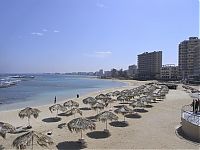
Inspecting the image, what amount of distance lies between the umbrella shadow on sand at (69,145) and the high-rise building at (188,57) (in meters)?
115

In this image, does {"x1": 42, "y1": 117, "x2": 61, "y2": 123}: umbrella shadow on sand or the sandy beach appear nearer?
the sandy beach

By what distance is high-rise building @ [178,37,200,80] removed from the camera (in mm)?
125438

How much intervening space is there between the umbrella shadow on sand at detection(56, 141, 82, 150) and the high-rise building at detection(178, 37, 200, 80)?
376 feet

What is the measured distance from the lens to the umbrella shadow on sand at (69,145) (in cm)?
1419

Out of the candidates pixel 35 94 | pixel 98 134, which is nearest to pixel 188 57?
pixel 35 94

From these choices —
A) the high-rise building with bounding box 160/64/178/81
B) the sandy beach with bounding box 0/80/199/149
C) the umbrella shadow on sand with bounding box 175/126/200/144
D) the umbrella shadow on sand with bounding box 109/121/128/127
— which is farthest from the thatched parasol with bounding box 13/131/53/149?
the high-rise building with bounding box 160/64/178/81

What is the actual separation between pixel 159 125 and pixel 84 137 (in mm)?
5915

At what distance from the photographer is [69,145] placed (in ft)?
47.8

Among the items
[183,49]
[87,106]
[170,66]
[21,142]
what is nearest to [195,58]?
[183,49]

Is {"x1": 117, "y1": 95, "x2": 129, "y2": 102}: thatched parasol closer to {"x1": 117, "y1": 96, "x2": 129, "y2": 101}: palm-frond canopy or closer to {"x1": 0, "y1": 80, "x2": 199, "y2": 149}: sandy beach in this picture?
{"x1": 117, "y1": 96, "x2": 129, "y2": 101}: palm-frond canopy

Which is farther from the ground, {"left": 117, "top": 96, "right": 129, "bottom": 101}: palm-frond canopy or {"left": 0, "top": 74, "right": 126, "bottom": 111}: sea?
{"left": 117, "top": 96, "right": 129, "bottom": 101}: palm-frond canopy

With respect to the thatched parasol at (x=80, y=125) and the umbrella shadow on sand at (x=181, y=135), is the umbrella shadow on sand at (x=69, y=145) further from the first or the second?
the umbrella shadow on sand at (x=181, y=135)

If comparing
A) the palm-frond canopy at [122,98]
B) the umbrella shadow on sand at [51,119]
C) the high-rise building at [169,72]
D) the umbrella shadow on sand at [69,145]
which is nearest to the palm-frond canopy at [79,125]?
the umbrella shadow on sand at [69,145]

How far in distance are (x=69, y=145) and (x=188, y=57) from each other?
124550 millimetres
